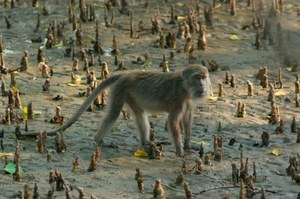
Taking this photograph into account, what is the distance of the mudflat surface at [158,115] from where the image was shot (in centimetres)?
960

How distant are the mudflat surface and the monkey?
25 centimetres

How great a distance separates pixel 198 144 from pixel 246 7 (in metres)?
6.57

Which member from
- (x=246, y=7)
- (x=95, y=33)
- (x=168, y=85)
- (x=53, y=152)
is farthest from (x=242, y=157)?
(x=246, y=7)

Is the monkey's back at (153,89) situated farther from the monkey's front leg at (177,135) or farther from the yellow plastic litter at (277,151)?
the yellow plastic litter at (277,151)

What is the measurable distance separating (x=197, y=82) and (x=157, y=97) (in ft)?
1.86

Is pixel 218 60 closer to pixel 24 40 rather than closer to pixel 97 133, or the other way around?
pixel 24 40

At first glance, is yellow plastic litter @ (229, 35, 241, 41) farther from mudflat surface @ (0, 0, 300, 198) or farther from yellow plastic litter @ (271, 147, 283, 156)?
yellow plastic litter @ (271, 147, 283, 156)

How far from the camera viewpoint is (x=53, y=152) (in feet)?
33.5

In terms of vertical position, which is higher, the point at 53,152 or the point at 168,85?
the point at 168,85

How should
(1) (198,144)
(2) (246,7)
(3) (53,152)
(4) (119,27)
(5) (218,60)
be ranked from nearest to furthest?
(3) (53,152)
(1) (198,144)
(5) (218,60)
(4) (119,27)
(2) (246,7)

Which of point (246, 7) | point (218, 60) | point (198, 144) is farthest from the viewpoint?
point (246, 7)

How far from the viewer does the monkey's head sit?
1034 centimetres

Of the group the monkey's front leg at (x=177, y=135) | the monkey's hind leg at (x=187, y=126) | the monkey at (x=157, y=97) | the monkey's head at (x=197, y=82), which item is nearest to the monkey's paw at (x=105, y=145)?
the monkey at (x=157, y=97)

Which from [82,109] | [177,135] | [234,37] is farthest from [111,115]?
[234,37]
